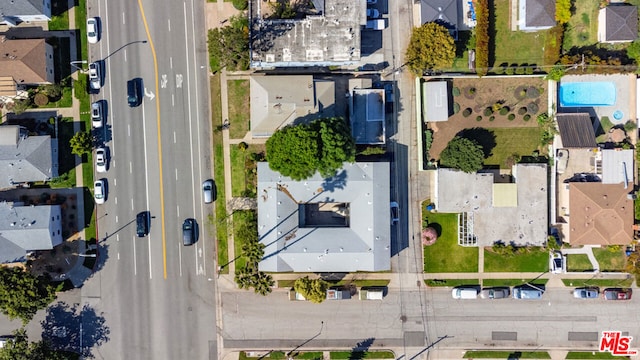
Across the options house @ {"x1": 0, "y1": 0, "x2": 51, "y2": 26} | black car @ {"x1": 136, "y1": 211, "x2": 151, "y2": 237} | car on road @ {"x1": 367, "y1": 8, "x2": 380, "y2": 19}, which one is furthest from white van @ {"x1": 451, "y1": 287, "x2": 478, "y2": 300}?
house @ {"x1": 0, "y1": 0, "x2": 51, "y2": 26}

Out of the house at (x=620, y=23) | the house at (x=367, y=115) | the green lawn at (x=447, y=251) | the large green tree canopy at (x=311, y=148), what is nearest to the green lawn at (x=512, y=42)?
the house at (x=620, y=23)

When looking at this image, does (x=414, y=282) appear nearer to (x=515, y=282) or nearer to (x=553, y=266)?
(x=515, y=282)

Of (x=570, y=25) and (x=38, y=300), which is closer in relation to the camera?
(x=38, y=300)

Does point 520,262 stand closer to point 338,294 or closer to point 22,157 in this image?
point 338,294

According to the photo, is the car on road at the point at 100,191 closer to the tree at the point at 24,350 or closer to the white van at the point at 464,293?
the tree at the point at 24,350

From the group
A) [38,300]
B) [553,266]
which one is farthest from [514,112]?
[38,300]

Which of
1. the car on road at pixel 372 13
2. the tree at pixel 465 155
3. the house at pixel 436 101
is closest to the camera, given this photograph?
the tree at pixel 465 155

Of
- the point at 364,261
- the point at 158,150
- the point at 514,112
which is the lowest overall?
the point at 364,261
